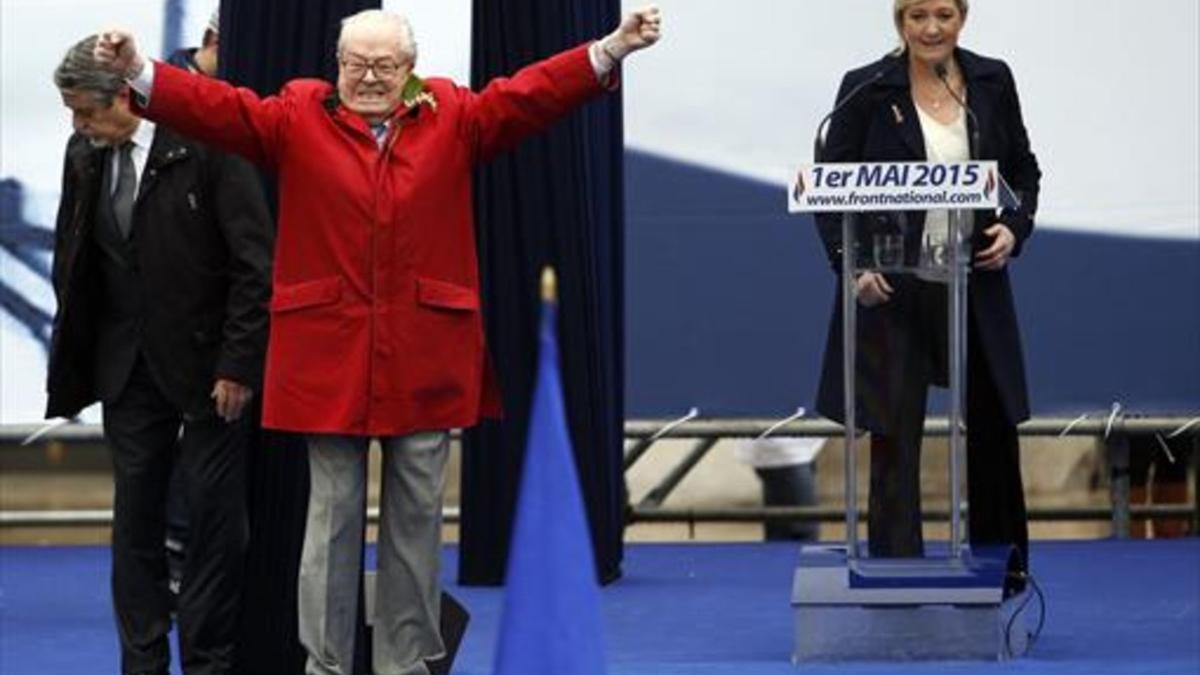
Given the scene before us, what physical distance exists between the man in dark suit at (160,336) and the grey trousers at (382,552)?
0.51 m

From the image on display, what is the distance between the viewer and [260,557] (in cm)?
926

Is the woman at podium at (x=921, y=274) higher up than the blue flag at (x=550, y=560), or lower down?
higher up

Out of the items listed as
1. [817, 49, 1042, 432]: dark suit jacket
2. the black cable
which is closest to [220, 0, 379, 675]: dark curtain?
[817, 49, 1042, 432]: dark suit jacket

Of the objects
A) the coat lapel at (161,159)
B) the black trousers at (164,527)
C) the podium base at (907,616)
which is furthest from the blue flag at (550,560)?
the podium base at (907,616)

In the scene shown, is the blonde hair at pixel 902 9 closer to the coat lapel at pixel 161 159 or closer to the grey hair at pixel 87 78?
the coat lapel at pixel 161 159

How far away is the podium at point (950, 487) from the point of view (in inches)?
366

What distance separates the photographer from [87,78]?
9.09 metres

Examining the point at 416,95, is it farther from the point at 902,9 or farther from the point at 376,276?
the point at 902,9

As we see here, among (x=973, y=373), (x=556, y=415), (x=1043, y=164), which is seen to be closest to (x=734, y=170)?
(x=1043, y=164)

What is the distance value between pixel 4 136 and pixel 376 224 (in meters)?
4.69

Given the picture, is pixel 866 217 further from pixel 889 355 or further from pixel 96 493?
pixel 96 493

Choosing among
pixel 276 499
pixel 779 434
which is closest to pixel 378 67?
pixel 276 499

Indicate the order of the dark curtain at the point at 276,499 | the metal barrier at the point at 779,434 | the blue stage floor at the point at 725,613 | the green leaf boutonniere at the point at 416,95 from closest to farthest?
1. the green leaf boutonniere at the point at 416,95
2. the dark curtain at the point at 276,499
3. the blue stage floor at the point at 725,613
4. the metal barrier at the point at 779,434

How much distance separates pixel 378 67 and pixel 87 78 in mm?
1061
